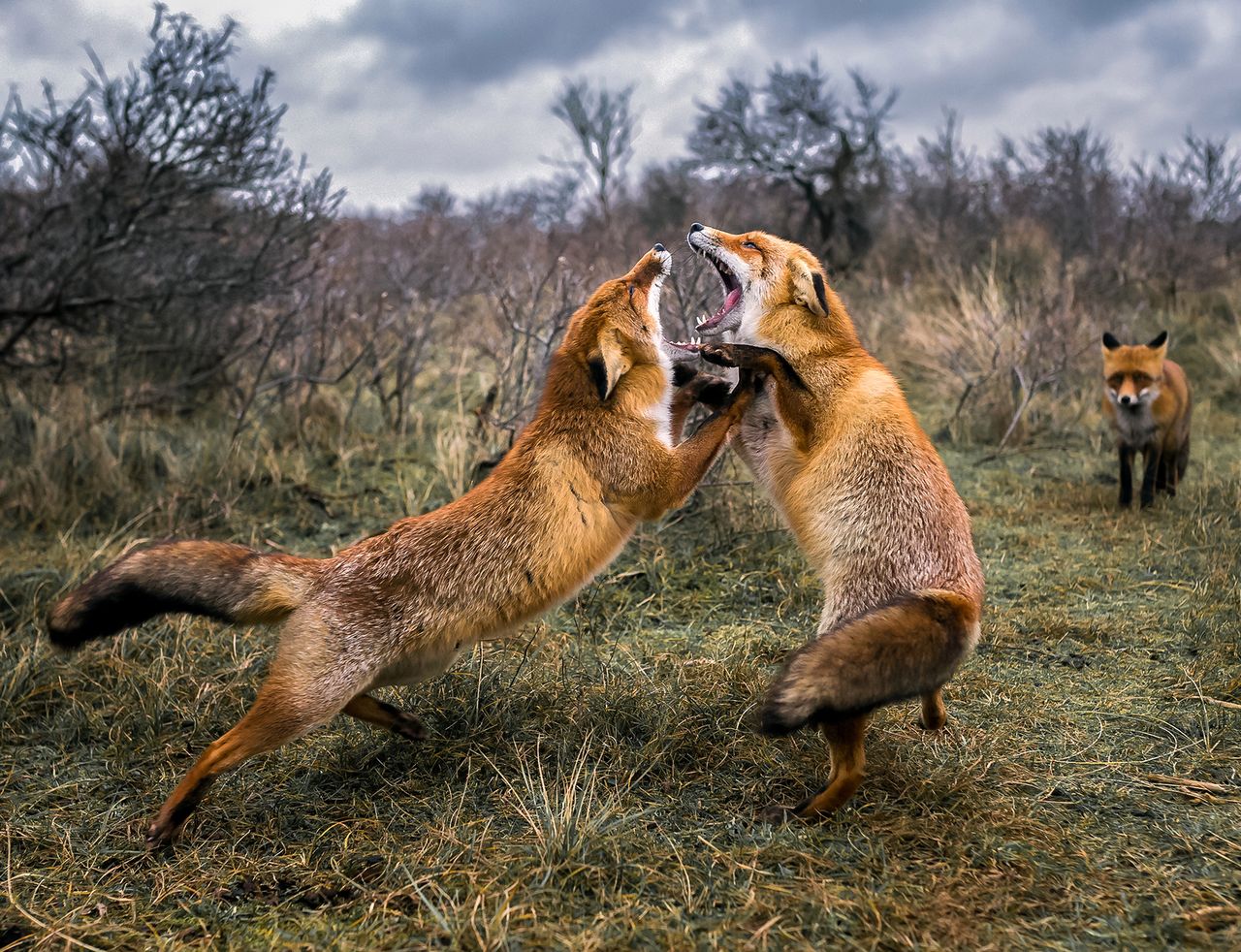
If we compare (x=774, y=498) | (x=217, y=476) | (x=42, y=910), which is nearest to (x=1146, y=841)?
(x=774, y=498)

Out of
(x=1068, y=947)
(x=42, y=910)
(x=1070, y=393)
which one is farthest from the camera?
(x=1070, y=393)

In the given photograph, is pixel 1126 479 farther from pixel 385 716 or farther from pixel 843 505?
pixel 385 716

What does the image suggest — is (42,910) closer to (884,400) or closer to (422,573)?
(422,573)

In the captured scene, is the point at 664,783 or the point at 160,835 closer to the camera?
the point at 160,835

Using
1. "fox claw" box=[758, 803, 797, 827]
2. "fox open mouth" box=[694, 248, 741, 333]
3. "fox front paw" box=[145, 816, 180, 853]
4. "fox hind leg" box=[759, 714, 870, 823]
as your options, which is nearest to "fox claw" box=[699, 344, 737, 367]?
"fox open mouth" box=[694, 248, 741, 333]

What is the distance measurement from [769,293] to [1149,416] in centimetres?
485

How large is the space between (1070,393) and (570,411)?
8.48 meters

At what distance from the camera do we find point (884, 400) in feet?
12.4

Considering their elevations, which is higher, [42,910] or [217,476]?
[217,476]

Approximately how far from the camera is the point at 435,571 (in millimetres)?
3576

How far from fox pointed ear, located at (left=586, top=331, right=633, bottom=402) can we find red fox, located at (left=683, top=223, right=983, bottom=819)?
358 millimetres

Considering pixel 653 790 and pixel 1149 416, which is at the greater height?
pixel 1149 416

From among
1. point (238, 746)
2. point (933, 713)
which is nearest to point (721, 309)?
point (933, 713)

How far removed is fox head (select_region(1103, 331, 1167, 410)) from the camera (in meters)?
7.54
